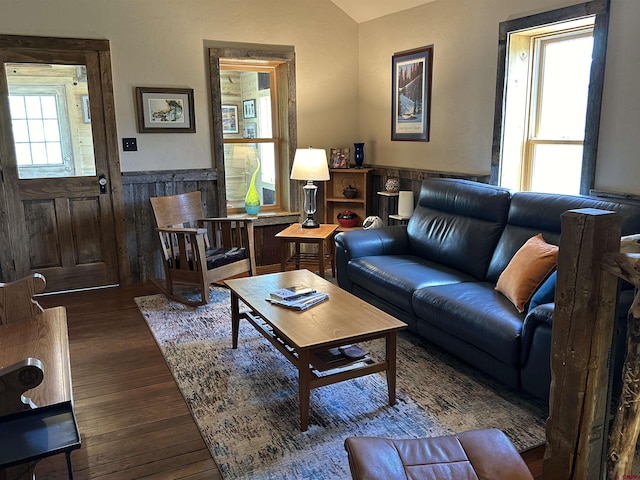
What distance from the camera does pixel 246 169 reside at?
17.3 feet

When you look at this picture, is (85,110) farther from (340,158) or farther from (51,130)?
(340,158)

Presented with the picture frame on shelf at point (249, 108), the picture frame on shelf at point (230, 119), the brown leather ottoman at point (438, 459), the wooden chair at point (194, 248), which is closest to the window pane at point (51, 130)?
the wooden chair at point (194, 248)

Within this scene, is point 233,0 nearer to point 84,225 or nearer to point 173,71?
point 173,71

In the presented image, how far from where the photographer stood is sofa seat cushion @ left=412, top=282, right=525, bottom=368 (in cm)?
254

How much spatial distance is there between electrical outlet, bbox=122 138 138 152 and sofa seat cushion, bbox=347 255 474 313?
221 cm

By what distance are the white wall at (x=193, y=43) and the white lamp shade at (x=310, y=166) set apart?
67 centimetres

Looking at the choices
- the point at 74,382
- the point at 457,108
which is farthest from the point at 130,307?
the point at 457,108

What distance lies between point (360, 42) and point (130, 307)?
3.44 m

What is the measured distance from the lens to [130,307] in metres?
4.16

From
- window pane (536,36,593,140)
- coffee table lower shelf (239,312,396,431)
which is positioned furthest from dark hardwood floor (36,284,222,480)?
window pane (536,36,593,140)

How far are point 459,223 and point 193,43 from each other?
2.83m

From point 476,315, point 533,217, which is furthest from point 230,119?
point 476,315

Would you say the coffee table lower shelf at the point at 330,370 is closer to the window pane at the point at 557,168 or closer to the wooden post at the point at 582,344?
the wooden post at the point at 582,344

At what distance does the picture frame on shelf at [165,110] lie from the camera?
4551 mm
